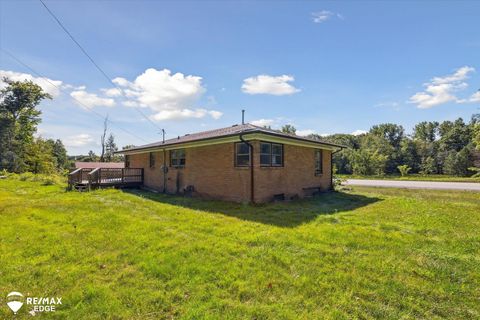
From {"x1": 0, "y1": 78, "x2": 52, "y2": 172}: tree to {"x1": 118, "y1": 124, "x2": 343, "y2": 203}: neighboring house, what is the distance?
3185cm

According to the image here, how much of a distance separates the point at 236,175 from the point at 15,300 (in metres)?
7.66

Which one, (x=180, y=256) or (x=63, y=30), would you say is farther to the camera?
(x=63, y=30)

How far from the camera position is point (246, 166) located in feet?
32.4

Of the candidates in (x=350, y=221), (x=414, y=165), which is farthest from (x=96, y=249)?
(x=414, y=165)

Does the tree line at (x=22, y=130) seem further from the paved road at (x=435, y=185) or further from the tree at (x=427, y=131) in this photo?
the tree at (x=427, y=131)

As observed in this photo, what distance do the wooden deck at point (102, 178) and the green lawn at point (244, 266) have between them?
735cm

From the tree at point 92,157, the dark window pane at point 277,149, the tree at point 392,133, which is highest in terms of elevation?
the tree at point 392,133

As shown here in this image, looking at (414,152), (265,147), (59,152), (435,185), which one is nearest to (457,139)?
(414,152)

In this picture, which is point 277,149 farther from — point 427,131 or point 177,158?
point 427,131

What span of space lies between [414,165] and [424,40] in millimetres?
44194

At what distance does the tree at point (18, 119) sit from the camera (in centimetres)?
3403

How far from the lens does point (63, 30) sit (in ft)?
32.1

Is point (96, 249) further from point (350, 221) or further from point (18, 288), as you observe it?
point (350, 221)

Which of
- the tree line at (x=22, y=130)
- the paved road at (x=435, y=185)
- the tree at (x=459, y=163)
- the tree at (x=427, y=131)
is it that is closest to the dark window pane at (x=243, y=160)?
the paved road at (x=435, y=185)
